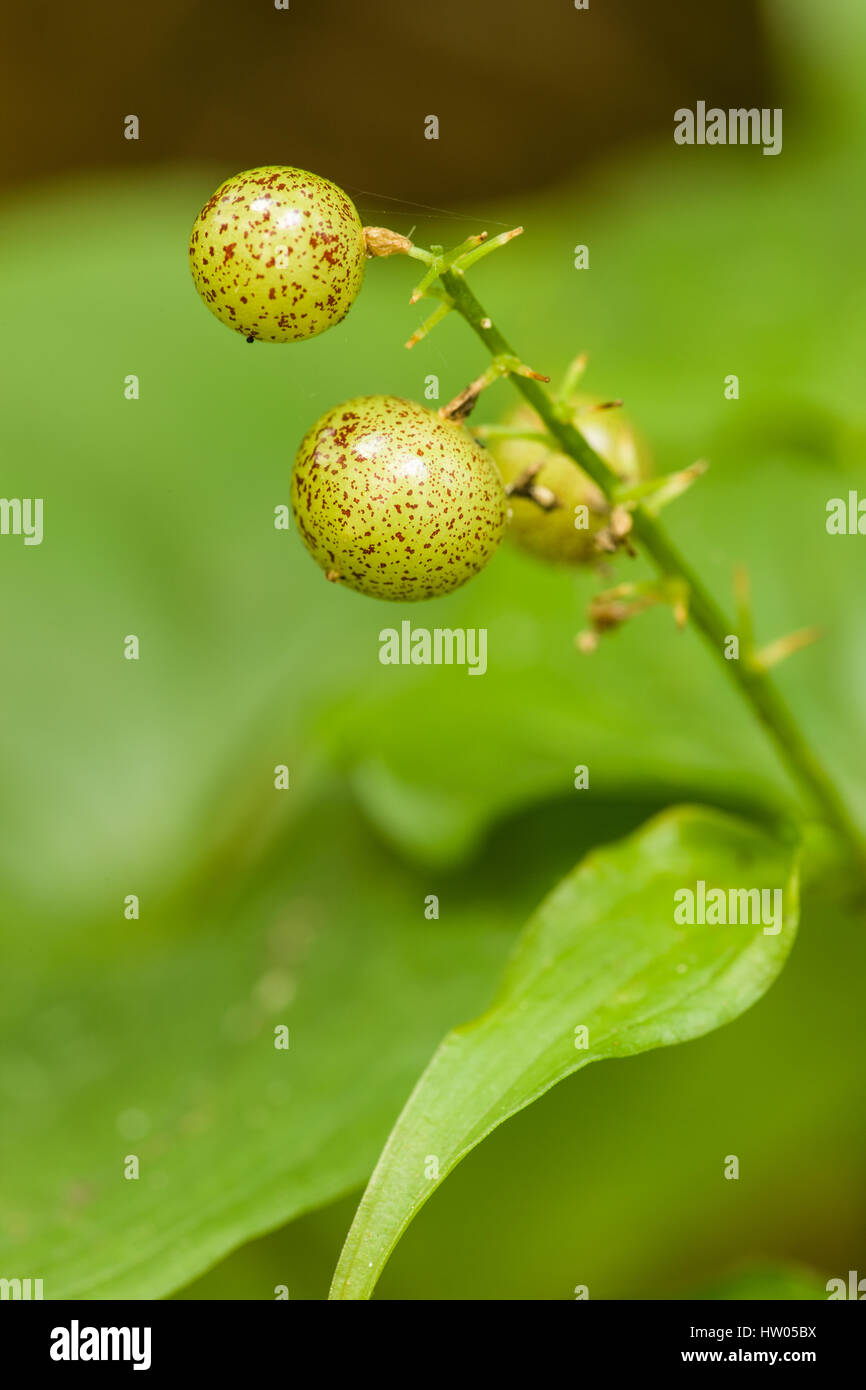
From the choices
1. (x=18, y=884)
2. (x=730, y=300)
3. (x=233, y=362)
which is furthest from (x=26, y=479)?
(x=730, y=300)

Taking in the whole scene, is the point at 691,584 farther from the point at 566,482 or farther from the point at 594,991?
the point at 594,991

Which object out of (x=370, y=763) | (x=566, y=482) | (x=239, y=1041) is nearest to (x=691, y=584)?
(x=566, y=482)

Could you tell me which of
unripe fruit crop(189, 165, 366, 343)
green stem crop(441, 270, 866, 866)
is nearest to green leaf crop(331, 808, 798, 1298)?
green stem crop(441, 270, 866, 866)

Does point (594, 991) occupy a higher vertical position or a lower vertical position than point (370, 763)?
lower

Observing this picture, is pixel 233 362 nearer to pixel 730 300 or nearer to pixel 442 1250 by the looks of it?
pixel 730 300

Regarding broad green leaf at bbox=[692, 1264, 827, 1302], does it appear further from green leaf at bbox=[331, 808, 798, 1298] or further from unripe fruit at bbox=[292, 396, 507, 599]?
unripe fruit at bbox=[292, 396, 507, 599]
